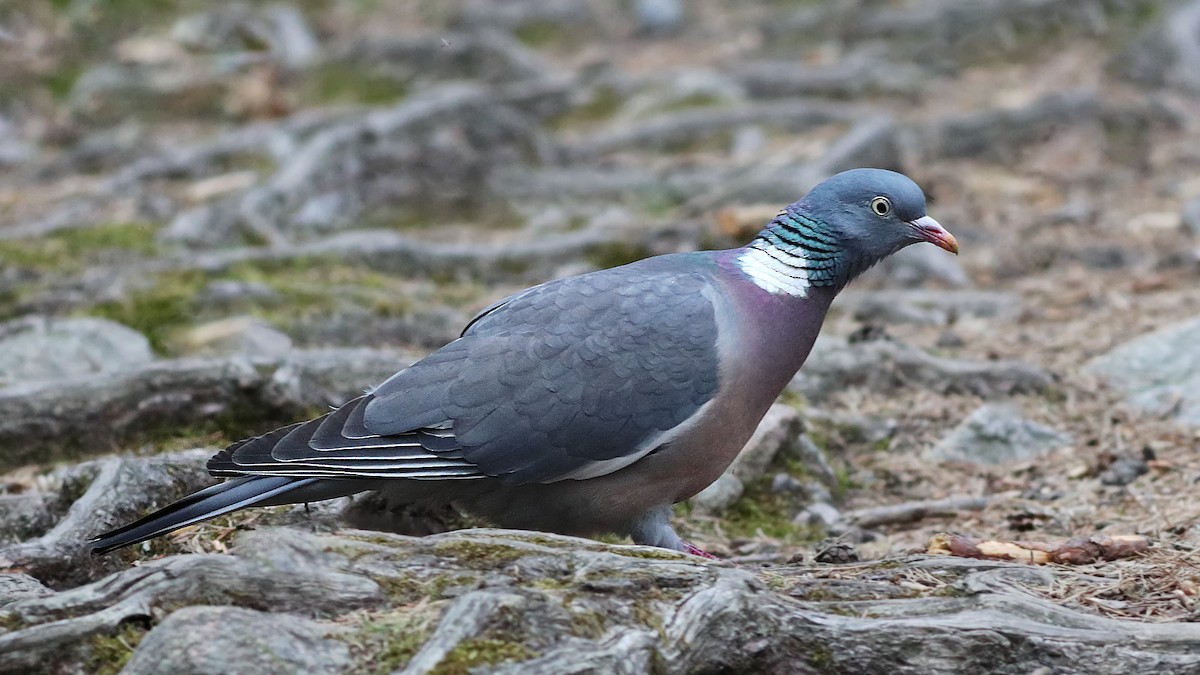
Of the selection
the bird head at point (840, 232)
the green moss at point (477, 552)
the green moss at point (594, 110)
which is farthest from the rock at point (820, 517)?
the green moss at point (594, 110)

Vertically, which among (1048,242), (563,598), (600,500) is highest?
(563,598)

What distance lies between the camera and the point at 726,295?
4051mm

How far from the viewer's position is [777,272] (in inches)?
163

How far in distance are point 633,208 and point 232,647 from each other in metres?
6.32

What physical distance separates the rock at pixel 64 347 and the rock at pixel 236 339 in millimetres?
203

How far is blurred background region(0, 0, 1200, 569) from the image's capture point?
5.04 meters

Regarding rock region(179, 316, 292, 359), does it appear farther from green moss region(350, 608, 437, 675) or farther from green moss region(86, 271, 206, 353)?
green moss region(350, 608, 437, 675)

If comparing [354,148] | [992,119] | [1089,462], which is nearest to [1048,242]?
[992,119]

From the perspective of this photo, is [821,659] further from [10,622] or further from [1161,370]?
[1161,370]

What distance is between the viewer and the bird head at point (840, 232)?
13.6 ft

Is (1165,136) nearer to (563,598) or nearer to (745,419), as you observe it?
(745,419)

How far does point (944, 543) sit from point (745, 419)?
65 centimetres

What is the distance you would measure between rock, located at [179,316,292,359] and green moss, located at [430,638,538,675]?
3205 millimetres

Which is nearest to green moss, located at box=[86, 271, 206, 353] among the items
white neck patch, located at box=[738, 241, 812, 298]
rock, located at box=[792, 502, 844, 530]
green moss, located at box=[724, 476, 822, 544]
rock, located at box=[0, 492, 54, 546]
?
rock, located at box=[0, 492, 54, 546]
